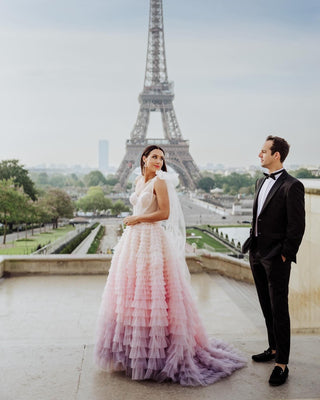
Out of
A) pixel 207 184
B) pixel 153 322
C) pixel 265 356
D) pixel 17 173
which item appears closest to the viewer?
pixel 153 322

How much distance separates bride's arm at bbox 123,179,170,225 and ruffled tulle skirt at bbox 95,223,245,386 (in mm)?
40

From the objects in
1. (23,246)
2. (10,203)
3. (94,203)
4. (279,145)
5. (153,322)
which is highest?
(279,145)

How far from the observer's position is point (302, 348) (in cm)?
248

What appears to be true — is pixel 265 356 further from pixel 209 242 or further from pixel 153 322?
pixel 209 242

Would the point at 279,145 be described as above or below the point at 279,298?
above

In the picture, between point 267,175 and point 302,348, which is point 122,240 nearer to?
point 267,175

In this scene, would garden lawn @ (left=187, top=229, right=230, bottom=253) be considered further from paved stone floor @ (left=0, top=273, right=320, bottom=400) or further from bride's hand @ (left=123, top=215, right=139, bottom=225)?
bride's hand @ (left=123, top=215, right=139, bottom=225)

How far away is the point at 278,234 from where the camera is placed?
2176mm

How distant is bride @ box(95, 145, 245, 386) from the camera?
7.26ft

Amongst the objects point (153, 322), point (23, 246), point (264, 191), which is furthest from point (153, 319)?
point (23, 246)

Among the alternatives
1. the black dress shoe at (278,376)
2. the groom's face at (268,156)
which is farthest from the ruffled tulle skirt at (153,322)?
the groom's face at (268,156)

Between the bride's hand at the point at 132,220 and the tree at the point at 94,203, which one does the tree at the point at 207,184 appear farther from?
the bride's hand at the point at 132,220

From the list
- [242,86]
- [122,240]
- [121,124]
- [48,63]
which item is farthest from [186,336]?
[121,124]

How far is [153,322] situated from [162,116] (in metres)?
44.2
